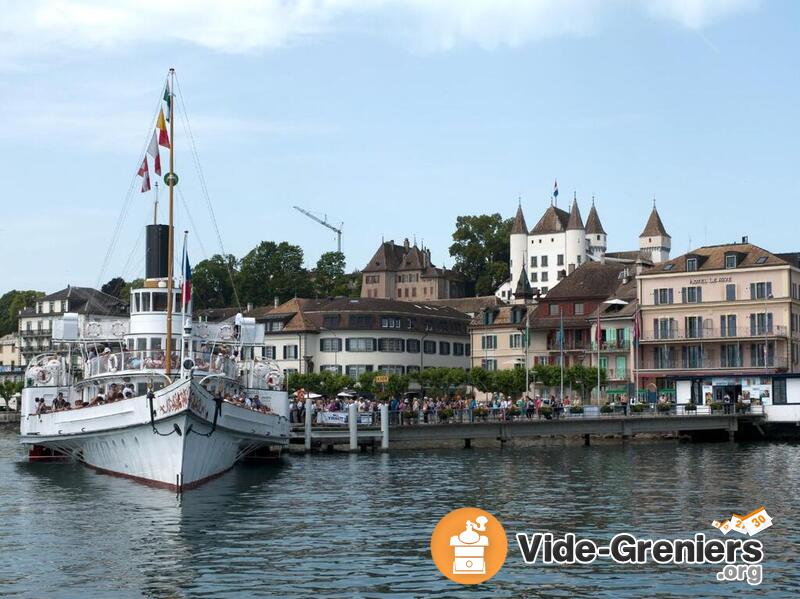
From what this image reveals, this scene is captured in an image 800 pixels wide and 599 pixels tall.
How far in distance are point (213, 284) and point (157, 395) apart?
136 m

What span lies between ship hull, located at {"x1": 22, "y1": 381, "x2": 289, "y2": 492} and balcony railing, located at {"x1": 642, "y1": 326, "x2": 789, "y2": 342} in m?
50.1

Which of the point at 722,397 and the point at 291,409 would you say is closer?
the point at 291,409

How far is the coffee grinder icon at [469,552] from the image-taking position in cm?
2658

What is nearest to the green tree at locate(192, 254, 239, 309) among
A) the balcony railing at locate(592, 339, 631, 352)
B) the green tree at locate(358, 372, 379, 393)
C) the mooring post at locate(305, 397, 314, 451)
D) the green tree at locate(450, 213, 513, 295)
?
the green tree at locate(450, 213, 513, 295)

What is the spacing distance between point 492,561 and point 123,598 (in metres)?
7.83

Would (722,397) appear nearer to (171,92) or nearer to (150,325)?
(150,325)

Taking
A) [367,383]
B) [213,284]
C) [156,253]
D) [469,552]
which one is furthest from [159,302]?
[213,284]

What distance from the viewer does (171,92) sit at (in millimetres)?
48188

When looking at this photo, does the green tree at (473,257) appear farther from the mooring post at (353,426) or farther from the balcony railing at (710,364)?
the mooring post at (353,426)

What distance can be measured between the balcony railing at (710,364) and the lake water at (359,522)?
115 feet

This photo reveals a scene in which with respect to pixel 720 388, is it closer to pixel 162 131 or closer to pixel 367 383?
pixel 367 383

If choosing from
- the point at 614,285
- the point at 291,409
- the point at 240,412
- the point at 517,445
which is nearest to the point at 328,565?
the point at 240,412

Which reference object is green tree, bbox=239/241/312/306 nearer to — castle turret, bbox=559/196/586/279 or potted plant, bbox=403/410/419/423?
castle turret, bbox=559/196/586/279

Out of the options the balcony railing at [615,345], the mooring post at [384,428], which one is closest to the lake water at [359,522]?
the mooring post at [384,428]
